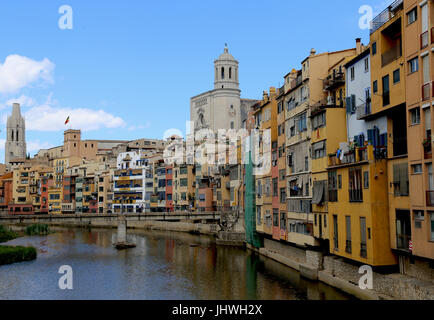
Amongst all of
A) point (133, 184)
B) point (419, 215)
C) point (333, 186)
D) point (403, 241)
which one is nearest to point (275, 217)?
point (333, 186)

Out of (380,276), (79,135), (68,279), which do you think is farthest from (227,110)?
(380,276)

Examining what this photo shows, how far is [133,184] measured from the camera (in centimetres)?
12525

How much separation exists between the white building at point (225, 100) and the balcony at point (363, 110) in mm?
146734

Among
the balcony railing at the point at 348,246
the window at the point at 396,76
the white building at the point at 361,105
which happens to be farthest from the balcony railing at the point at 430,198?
the balcony railing at the point at 348,246

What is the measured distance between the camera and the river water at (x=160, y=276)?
127 ft

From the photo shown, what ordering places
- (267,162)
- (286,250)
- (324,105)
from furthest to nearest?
(267,162) < (286,250) < (324,105)

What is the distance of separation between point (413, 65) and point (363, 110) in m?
7.52

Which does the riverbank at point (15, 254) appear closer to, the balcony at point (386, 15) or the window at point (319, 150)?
the window at point (319, 150)

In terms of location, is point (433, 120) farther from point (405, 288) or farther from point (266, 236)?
point (266, 236)

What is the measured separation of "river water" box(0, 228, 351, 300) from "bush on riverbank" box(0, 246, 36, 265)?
45.6 inches

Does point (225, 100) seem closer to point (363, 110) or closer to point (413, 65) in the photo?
point (363, 110)

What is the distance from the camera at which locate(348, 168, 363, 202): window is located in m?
33.8

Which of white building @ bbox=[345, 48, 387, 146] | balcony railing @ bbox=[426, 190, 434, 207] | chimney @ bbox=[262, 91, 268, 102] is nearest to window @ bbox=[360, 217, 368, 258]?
white building @ bbox=[345, 48, 387, 146]

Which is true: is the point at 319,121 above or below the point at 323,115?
below
